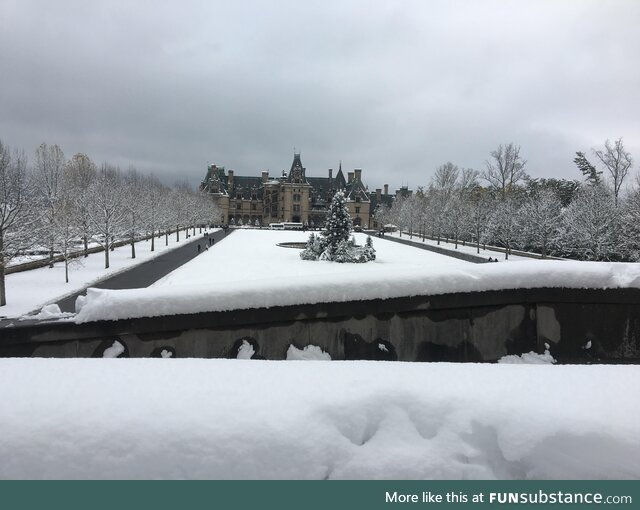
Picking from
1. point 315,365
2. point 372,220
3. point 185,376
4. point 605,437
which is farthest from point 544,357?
point 372,220

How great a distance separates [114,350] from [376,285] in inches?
122

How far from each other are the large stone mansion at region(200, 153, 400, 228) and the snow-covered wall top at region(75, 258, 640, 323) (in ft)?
302

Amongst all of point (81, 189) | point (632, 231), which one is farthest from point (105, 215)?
point (632, 231)

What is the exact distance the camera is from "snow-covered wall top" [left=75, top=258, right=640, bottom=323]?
Answer: 479 cm

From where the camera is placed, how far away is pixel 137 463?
203 cm

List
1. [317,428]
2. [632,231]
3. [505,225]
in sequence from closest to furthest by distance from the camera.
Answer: [317,428] < [632,231] < [505,225]

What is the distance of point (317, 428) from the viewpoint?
217cm

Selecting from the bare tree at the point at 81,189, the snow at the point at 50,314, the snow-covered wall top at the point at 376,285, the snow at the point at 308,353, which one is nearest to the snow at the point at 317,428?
the snow-covered wall top at the point at 376,285

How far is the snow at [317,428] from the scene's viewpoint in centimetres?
204

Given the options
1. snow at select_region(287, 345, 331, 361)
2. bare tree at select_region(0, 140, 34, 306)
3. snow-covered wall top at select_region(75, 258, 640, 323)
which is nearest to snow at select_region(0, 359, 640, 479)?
snow-covered wall top at select_region(75, 258, 640, 323)

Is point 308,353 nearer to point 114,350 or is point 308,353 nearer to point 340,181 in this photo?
point 114,350

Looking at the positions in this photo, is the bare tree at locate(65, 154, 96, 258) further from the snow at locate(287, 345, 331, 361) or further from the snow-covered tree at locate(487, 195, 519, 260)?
the snow-covered tree at locate(487, 195, 519, 260)
